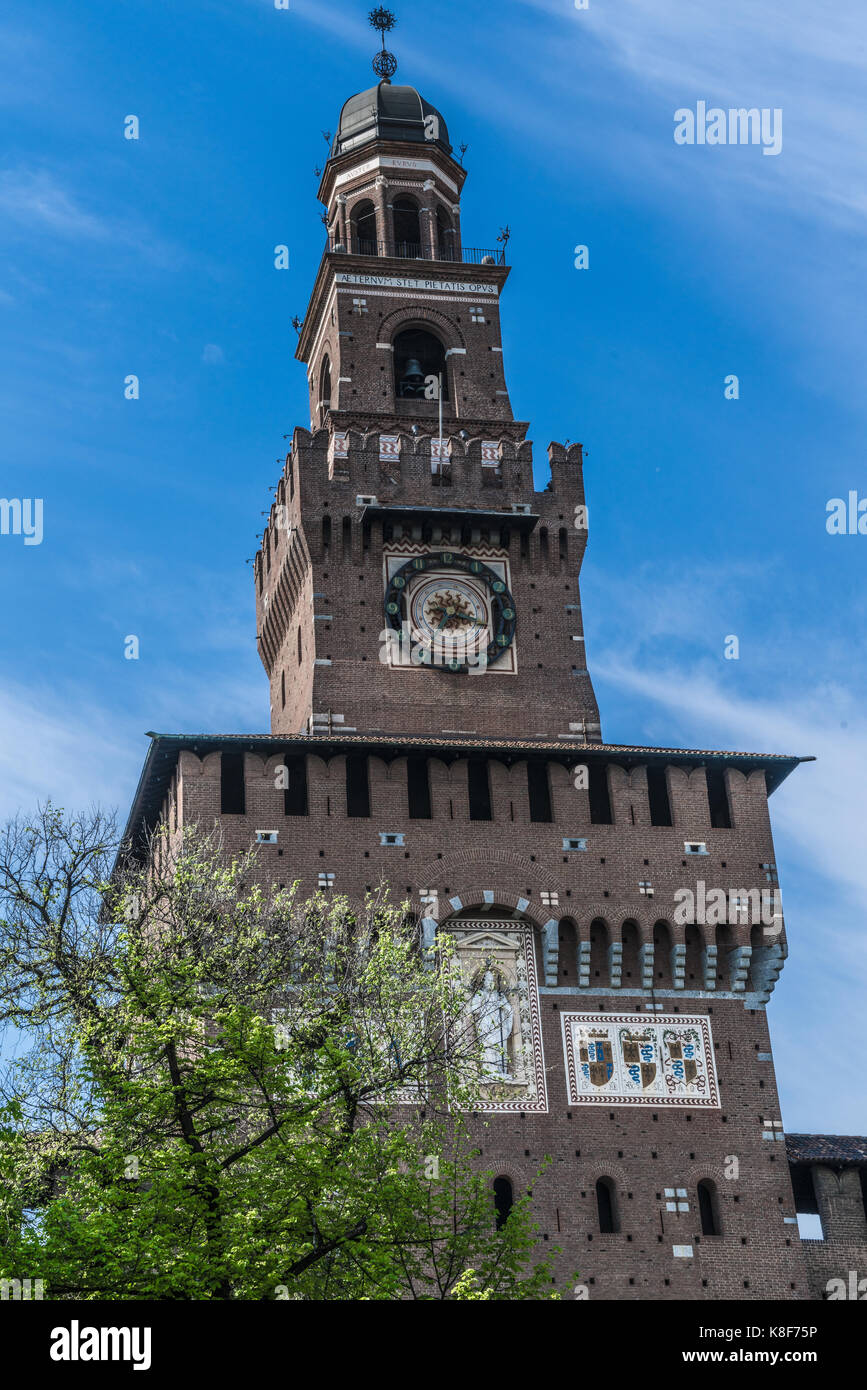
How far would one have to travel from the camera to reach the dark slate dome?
58.2 meters

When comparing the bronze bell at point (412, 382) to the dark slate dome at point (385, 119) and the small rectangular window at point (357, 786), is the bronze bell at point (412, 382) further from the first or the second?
the small rectangular window at point (357, 786)

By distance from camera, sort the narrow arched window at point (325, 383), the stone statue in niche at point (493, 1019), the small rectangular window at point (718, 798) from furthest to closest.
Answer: the narrow arched window at point (325, 383)
the small rectangular window at point (718, 798)
the stone statue in niche at point (493, 1019)

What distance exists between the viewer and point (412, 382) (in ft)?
178

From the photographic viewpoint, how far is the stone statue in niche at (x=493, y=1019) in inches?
1607

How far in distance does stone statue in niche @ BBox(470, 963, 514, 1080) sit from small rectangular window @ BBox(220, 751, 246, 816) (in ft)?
22.8

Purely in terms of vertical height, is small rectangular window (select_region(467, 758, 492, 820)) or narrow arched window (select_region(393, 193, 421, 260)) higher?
narrow arched window (select_region(393, 193, 421, 260))

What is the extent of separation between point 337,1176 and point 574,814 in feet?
54.7

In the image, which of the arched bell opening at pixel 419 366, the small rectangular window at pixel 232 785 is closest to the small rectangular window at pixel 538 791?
the small rectangular window at pixel 232 785

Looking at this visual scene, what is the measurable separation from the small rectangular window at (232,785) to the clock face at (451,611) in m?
6.72

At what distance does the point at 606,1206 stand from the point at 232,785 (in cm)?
1289

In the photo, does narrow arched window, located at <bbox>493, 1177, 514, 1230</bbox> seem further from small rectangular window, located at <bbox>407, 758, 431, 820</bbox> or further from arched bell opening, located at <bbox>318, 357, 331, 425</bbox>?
arched bell opening, located at <bbox>318, 357, 331, 425</bbox>

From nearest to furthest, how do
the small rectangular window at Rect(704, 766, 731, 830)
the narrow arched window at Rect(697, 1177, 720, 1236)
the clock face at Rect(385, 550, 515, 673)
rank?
1. the narrow arched window at Rect(697, 1177, 720, 1236)
2. the small rectangular window at Rect(704, 766, 731, 830)
3. the clock face at Rect(385, 550, 515, 673)

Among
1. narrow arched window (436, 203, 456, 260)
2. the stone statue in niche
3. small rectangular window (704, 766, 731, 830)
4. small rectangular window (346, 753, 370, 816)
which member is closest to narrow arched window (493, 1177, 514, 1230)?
the stone statue in niche
